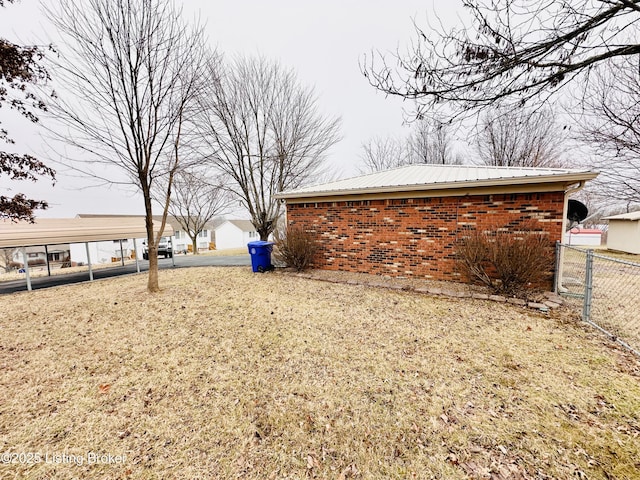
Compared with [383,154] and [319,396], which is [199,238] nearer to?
[383,154]

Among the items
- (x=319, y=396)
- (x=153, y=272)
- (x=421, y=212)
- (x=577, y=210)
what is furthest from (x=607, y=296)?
(x=153, y=272)

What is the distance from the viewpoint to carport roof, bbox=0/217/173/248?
765 cm

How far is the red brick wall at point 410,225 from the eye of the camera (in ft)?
20.2

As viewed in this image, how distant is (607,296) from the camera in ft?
20.4

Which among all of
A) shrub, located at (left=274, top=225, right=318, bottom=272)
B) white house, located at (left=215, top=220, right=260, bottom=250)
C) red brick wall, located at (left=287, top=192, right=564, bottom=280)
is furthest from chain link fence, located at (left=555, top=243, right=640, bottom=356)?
white house, located at (left=215, top=220, right=260, bottom=250)

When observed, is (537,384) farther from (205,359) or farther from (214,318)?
(214,318)

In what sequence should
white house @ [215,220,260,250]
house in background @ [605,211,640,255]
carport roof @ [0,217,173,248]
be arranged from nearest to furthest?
1. carport roof @ [0,217,173,248]
2. house in background @ [605,211,640,255]
3. white house @ [215,220,260,250]

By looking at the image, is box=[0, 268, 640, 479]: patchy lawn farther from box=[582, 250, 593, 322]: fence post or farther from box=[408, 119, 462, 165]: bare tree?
box=[408, 119, 462, 165]: bare tree

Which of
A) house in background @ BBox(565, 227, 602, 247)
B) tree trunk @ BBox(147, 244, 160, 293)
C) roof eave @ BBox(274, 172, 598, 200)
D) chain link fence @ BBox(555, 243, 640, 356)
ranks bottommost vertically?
house in background @ BBox(565, 227, 602, 247)

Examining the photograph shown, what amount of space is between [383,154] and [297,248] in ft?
56.6

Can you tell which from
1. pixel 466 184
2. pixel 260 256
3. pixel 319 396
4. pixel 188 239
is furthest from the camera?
pixel 188 239

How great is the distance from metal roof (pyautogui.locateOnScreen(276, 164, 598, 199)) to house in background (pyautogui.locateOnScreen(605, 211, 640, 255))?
15.7m

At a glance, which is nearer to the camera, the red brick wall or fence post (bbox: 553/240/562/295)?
fence post (bbox: 553/240/562/295)

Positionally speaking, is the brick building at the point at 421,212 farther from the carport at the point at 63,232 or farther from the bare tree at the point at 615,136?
the carport at the point at 63,232
